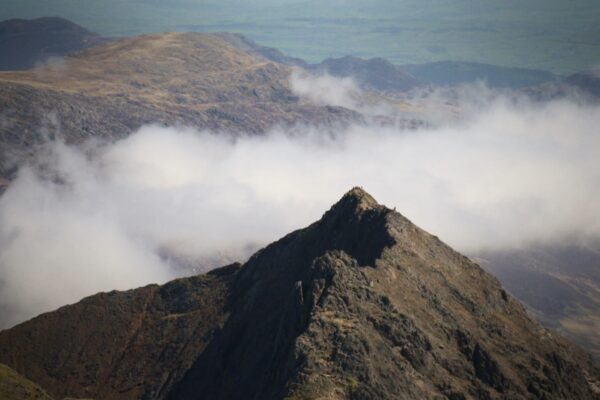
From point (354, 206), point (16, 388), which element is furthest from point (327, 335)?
point (16, 388)

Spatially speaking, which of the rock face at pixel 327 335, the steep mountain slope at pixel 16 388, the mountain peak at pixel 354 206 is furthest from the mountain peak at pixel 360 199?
the steep mountain slope at pixel 16 388

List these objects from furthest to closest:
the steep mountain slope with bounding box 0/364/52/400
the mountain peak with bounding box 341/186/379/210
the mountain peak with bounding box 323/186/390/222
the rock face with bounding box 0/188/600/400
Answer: the mountain peak with bounding box 341/186/379/210 < the mountain peak with bounding box 323/186/390/222 < the steep mountain slope with bounding box 0/364/52/400 < the rock face with bounding box 0/188/600/400

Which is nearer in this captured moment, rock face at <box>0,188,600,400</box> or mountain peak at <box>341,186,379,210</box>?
rock face at <box>0,188,600,400</box>

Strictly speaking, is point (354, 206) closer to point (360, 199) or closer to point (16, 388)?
point (360, 199)

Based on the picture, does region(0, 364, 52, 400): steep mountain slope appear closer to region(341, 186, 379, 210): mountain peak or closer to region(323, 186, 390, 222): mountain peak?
region(323, 186, 390, 222): mountain peak

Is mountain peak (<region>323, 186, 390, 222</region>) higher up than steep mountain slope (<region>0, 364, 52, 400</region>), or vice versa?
mountain peak (<region>323, 186, 390, 222</region>)

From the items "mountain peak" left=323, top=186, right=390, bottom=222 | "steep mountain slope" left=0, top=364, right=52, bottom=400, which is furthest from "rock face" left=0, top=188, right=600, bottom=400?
"steep mountain slope" left=0, top=364, right=52, bottom=400
